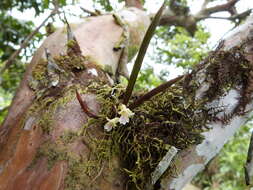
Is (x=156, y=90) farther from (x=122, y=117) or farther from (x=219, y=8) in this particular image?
(x=219, y=8)

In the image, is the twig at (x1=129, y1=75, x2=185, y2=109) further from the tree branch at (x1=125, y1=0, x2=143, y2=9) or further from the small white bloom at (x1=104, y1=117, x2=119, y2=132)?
the tree branch at (x1=125, y1=0, x2=143, y2=9)

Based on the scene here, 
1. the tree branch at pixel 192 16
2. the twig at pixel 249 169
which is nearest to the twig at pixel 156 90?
the twig at pixel 249 169

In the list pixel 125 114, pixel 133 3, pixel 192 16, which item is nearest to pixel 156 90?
pixel 125 114

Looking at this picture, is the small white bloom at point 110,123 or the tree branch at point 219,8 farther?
the tree branch at point 219,8

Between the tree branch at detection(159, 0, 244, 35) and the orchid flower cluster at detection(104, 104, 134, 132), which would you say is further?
the tree branch at detection(159, 0, 244, 35)

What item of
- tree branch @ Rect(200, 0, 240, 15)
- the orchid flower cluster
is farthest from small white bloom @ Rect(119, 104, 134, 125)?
tree branch @ Rect(200, 0, 240, 15)

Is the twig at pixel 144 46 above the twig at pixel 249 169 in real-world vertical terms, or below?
above

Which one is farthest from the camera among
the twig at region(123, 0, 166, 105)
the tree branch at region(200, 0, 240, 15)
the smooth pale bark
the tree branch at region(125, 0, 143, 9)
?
the tree branch at region(200, 0, 240, 15)

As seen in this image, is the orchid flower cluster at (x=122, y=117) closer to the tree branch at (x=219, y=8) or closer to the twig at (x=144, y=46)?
A: the twig at (x=144, y=46)

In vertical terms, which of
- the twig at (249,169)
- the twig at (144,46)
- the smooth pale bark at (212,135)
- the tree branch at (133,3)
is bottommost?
the twig at (249,169)
